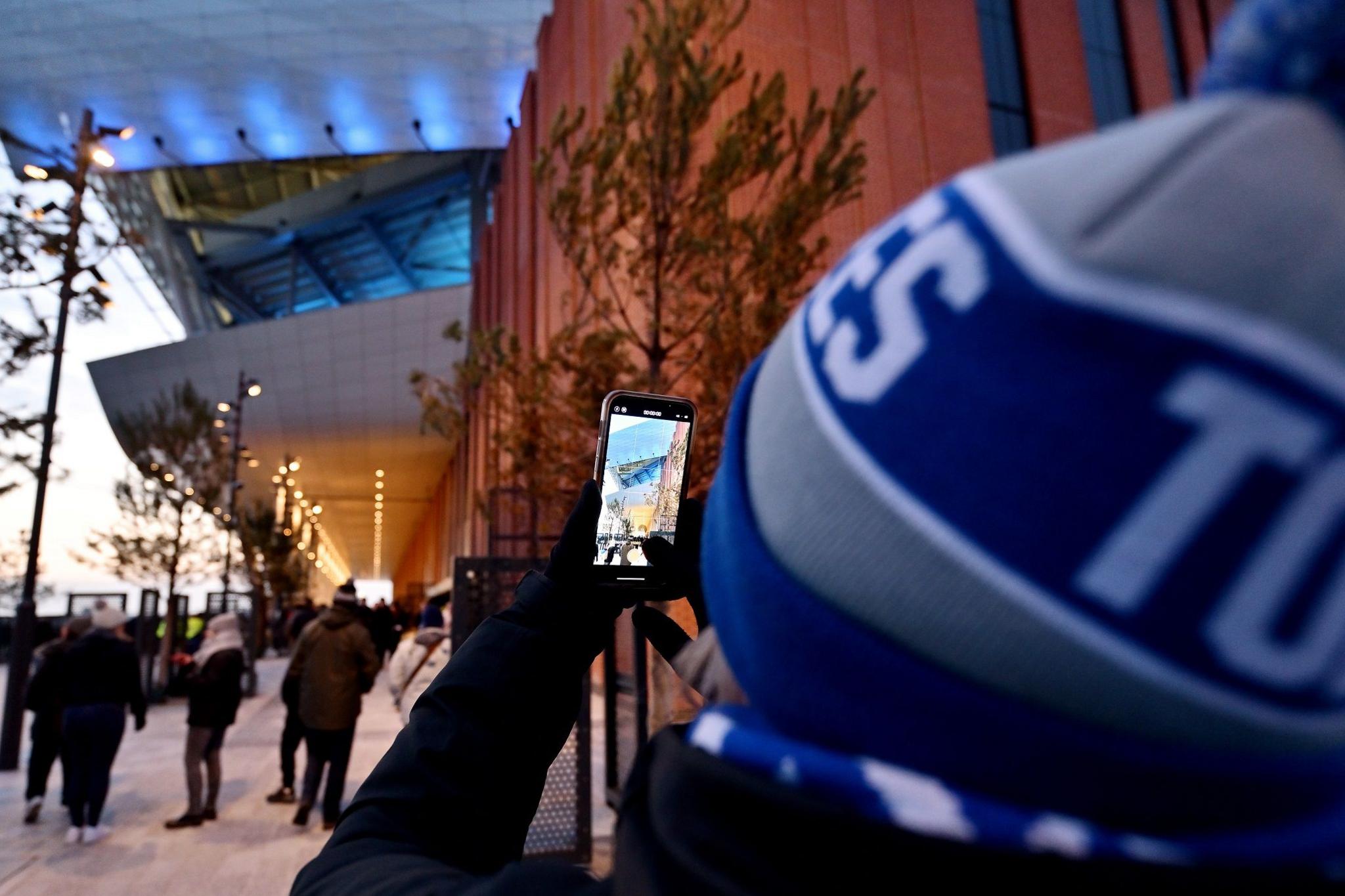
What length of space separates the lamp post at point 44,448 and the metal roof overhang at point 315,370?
22.1m

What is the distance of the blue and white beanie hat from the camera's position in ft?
1.34

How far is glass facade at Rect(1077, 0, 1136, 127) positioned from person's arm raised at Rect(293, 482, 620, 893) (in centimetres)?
1794

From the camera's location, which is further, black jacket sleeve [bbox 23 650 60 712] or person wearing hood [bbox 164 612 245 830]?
black jacket sleeve [bbox 23 650 60 712]

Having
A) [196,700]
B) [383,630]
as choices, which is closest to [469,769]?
[196,700]

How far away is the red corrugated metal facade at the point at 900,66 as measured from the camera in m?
12.2

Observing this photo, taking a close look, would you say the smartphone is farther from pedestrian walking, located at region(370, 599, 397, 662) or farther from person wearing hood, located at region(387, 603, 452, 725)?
pedestrian walking, located at region(370, 599, 397, 662)

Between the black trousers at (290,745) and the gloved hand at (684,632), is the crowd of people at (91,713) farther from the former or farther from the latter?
the gloved hand at (684,632)

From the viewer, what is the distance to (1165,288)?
0.42 meters

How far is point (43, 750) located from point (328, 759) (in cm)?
264

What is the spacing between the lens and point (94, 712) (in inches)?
263

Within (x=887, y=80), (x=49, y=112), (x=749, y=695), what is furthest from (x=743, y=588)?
(x=49, y=112)

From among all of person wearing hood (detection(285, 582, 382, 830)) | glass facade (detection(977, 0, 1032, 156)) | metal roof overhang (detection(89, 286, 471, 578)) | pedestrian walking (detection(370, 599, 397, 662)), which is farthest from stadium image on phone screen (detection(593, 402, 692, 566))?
metal roof overhang (detection(89, 286, 471, 578))

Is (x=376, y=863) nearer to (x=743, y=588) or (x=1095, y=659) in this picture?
(x=743, y=588)

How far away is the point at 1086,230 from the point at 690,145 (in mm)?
4922
